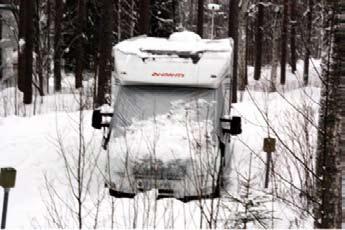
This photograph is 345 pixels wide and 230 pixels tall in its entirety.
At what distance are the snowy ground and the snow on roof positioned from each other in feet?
3.88

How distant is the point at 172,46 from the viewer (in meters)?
9.42

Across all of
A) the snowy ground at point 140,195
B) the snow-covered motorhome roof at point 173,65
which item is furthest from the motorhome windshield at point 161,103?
the snowy ground at point 140,195

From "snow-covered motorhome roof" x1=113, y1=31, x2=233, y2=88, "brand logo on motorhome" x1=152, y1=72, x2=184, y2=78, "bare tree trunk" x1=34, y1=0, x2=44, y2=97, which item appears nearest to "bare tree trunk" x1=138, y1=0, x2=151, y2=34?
"bare tree trunk" x1=34, y1=0, x2=44, y2=97

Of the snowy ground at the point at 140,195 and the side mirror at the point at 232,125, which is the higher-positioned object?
the side mirror at the point at 232,125

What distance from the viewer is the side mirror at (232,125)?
344 inches

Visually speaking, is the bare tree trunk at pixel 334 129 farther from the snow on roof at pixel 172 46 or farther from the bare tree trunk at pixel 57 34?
the bare tree trunk at pixel 57 34

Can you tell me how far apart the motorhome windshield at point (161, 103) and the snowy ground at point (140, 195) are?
0.84 m

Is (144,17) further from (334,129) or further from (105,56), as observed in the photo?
(334,129)

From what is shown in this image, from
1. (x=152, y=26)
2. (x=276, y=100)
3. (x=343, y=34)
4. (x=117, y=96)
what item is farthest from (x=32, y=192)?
(x=152, y=26)

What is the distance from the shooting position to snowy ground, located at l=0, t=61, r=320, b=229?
6375 mm

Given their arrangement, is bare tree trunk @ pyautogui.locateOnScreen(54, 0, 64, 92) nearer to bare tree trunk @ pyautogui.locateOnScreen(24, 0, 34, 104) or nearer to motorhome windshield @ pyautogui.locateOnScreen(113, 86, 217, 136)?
bare tree trunk @ pyautogui.locateOnScreen(24, 0, 34, 104)

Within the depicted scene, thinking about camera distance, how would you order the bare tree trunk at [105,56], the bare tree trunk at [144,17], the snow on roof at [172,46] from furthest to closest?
the bare tree trunk at [144,17]
the bare tree trunk at [105,56]
the snow on roof at [172,46]

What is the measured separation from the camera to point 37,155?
36.3ft

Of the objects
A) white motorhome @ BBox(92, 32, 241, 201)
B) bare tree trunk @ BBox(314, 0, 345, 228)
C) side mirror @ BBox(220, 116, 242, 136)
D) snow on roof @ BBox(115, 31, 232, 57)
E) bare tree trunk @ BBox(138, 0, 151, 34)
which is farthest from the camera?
bare tree trunk @ BBox(138, 0, 151, 34)
